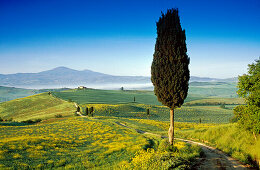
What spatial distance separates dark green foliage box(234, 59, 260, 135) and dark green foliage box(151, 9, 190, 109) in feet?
19.7

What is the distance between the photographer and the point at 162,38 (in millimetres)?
21266

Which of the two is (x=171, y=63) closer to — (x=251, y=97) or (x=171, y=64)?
(x=171, y=64)

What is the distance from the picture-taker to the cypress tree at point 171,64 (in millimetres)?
20156

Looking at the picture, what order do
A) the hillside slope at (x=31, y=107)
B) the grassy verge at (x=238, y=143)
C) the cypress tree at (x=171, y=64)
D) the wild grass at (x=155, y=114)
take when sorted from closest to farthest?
the grassy verge at (x=238, y=143) → the cypress tree at (x=171, y=64) → the wild grass at (x=155, y=114) → the hillside slope at (x=31, y=107)

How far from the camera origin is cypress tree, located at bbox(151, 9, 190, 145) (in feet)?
66.1

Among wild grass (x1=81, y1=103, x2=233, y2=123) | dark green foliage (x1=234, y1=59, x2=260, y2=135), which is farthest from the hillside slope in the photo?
dark green foliage (x1=234, y1=59, x2=260, y2=135)

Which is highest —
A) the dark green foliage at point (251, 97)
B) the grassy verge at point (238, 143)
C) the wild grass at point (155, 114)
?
the dark green foliage at point (251, 97)

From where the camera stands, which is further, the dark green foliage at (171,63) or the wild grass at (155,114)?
the wild grass at (155,114)

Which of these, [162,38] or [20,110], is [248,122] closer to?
[162,38]

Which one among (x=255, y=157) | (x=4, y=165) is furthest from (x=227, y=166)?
(x=4, y=165)

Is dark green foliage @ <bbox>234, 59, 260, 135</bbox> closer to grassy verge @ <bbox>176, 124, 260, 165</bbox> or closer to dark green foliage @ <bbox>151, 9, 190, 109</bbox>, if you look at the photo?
grassy verge @ <bbox>176, 124, 260, 165</bbox>

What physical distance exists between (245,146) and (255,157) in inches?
138

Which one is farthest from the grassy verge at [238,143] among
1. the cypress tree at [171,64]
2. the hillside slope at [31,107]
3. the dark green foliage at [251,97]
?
the hillside slope at [31,107]

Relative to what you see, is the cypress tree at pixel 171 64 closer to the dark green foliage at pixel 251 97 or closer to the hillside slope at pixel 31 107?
the dark green foliage at pixel 251 97
